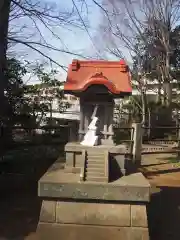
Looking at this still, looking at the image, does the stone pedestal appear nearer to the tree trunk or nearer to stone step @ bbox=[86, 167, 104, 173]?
stone step @ bbox=[86, 167, 104, 173]

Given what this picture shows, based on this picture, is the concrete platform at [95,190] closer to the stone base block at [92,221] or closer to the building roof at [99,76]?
the stone base block at [92,221]

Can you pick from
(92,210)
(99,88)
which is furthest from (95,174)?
(99,88)

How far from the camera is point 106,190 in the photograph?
5.31 metres

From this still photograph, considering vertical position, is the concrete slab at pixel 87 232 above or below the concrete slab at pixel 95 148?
below

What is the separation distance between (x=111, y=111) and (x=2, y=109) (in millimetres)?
3643

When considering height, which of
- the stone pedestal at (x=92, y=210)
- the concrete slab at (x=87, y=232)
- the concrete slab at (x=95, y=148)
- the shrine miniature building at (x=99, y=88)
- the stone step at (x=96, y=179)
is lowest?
the concrete slab at (x=87, y=232)

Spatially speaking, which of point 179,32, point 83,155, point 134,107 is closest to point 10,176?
point 83,155

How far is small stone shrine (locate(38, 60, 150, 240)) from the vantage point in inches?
207

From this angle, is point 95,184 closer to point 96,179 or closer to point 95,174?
point 96,179

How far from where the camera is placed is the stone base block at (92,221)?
5.19 meters

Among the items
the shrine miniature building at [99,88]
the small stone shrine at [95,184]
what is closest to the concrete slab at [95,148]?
the small stone shrine at [95,184]

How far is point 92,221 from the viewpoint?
5.27 metres

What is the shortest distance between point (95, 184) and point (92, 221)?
54 cm

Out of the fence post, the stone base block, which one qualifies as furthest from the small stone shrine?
the fence post
